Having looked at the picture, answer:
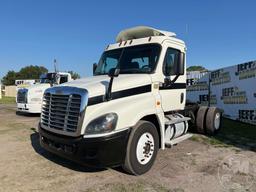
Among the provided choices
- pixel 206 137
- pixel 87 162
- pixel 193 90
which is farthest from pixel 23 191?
pixel 193 90

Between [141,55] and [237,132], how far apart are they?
5695mm

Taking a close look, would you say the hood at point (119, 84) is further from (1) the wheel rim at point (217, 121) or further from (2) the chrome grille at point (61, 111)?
(1) the wheel rim at point (217, 121)

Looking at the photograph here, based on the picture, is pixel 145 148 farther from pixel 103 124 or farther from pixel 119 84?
pixel 119 84

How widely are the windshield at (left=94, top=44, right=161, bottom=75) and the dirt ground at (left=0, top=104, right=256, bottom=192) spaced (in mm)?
2070

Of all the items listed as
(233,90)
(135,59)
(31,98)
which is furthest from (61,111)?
(233,90)

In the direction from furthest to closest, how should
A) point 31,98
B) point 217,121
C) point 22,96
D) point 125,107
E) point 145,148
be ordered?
point 22,96 < point 31,98 < point 217,121 < point 145,148 < point 125,107

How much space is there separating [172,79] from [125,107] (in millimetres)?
1859

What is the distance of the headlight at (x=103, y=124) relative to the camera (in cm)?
486

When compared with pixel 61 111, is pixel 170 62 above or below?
above

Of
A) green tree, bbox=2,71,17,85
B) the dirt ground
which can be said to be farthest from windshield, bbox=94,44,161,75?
→ green tree, bbox=2,71,17,85

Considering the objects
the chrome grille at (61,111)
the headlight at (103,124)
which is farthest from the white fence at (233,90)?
the chrome grille at (61,111)

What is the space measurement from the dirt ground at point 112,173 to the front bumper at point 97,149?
43 centimetres

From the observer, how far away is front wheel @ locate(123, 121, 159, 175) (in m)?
5.21

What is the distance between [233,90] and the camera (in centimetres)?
1443
